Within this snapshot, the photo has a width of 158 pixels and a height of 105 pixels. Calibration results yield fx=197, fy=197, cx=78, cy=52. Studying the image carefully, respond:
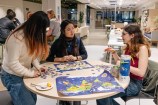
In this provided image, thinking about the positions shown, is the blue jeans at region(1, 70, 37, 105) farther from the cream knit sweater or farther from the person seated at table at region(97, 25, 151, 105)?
the person seated at table at region(97, 25, 151, 105)

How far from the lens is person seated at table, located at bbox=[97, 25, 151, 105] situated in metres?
2.06

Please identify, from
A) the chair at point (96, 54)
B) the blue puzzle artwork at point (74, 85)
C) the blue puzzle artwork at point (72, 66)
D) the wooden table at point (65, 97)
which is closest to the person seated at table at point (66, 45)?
the blue puzzle artwork at point (72, 66)

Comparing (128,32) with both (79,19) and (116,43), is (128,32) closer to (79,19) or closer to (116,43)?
(116,43)

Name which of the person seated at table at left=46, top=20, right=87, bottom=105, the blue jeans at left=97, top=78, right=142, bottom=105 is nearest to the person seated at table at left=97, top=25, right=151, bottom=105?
the blue jeans at left=97, top=78, right=142, bottom=105

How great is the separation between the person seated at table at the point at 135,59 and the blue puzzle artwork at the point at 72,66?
0.39 meters

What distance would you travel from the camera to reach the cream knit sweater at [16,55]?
5.88 feet

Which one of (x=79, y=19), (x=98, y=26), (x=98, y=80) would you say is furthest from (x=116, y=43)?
(x=98, y=26)

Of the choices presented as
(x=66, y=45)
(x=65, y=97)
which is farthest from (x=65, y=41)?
(x=65, y=97)

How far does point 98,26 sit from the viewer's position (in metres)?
28.5

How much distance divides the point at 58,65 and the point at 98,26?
26545 mm

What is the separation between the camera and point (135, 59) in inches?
86.2

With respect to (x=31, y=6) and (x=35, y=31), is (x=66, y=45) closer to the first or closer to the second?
(x=35, y=31)

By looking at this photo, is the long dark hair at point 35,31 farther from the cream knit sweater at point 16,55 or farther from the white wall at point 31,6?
the white wall at point 31,6

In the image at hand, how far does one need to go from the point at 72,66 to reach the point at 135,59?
721mm
